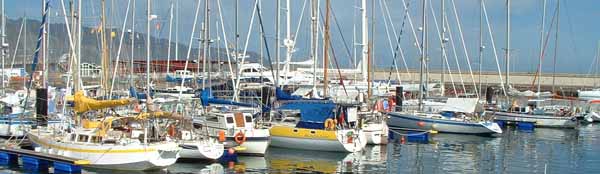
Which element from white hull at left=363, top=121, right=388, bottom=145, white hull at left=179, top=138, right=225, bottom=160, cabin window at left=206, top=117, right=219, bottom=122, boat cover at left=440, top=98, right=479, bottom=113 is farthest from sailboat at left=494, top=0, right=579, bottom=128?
white hull at left=179, top=138, right=225, bottom=160

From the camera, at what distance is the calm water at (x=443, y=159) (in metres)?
32.3

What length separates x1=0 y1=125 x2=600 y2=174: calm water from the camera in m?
32.3

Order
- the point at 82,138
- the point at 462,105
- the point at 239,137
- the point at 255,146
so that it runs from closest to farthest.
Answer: the point at 82,138
the point at 239,137
the point at 255,146
the point at 462,105

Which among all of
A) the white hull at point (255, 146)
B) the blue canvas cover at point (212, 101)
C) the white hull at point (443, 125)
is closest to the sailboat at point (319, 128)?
the blue canvas cover at point (212, 101)

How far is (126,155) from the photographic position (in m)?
28.6

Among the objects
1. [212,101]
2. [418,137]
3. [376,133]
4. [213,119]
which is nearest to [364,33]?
[418,137]

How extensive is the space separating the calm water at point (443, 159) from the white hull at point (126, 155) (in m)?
1.11

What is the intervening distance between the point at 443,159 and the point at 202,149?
1213cm

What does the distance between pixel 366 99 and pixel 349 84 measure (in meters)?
14.3

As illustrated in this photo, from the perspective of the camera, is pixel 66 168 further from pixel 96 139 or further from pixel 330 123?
pixel 330 123

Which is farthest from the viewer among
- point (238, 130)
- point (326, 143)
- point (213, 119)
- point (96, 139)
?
point (326, 143)

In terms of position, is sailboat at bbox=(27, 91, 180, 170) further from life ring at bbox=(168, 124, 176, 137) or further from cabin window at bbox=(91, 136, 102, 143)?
life ring at bbox=(168, 124, 176, 137)

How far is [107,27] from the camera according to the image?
4606 cm

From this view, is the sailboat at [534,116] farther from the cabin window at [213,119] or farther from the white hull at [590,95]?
the cabin window at [213,119]
